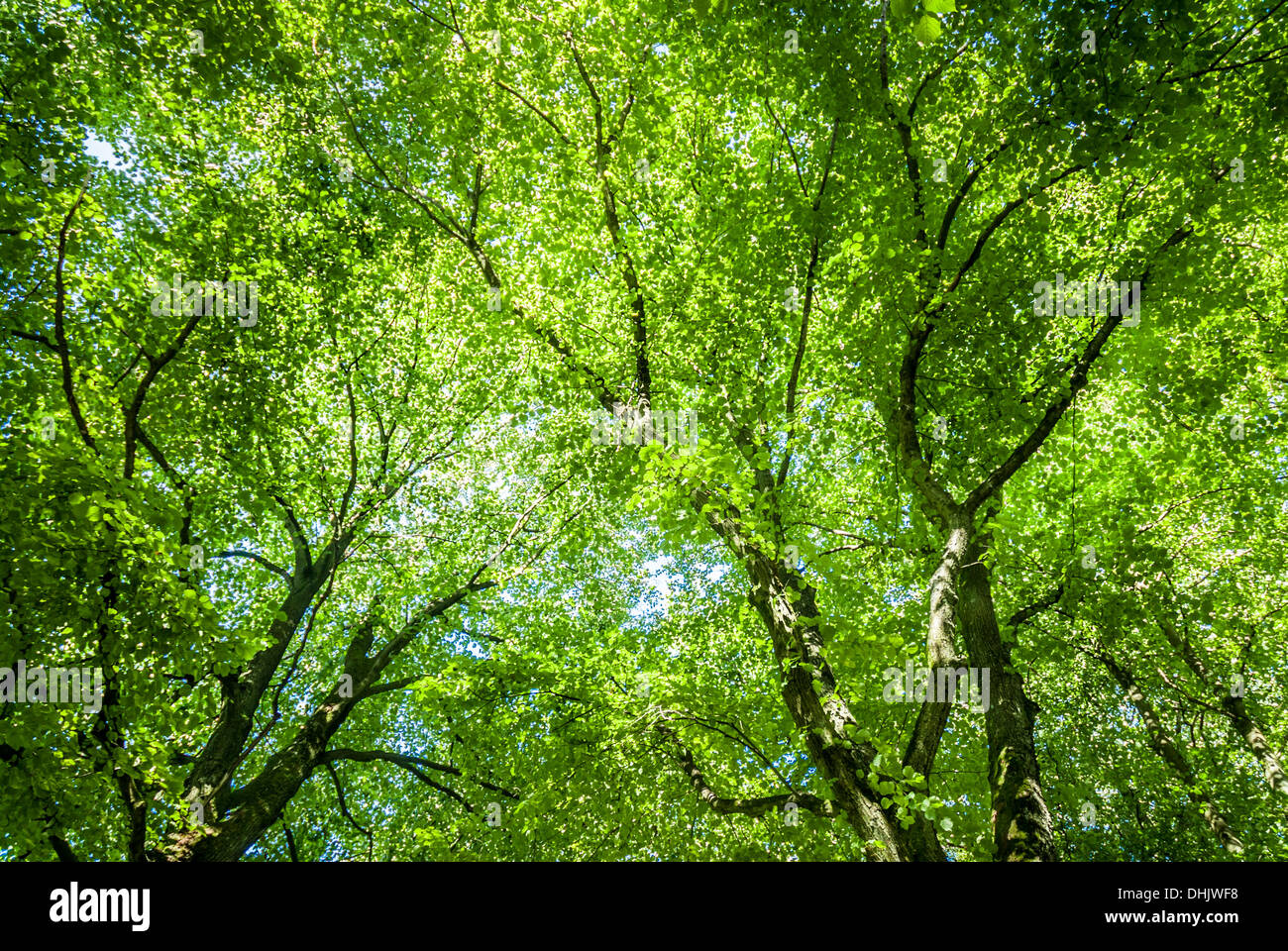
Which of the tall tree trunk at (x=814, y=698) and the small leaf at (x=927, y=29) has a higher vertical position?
the small leaf at (x=927, y=29)

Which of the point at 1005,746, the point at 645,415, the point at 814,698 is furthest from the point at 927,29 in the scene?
the point at 1005,746

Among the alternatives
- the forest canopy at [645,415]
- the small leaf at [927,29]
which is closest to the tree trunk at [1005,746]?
the forest canopy at [645,415]

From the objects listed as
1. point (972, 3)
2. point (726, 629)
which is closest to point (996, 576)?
point (726, 629)

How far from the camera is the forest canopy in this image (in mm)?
5520

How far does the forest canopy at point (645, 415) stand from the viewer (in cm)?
552

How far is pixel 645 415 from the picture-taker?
8336 millimetres

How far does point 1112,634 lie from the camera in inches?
354

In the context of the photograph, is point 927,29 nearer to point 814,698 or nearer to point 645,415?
point 814,698

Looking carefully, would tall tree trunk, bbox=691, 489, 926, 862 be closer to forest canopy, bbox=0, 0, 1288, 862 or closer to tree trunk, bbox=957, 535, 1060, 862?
forest canopy, bbox=0, 0, 1288, 862

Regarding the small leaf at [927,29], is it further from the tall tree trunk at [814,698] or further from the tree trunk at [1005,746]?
the tree trunk at [1005,746]

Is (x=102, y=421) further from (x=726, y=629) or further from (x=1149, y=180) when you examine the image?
(x=1149, y=180)

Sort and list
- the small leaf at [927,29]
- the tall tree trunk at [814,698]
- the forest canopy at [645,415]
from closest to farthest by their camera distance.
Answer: the small leaf at [927,29], the tall tree trunk at [814,698], the forest canopy at [645,415]

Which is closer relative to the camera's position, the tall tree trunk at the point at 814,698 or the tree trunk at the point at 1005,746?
the tall tree trunk at the point at 814,698

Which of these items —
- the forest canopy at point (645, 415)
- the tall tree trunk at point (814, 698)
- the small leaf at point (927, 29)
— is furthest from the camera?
the forest canopy at point (645, 415)
